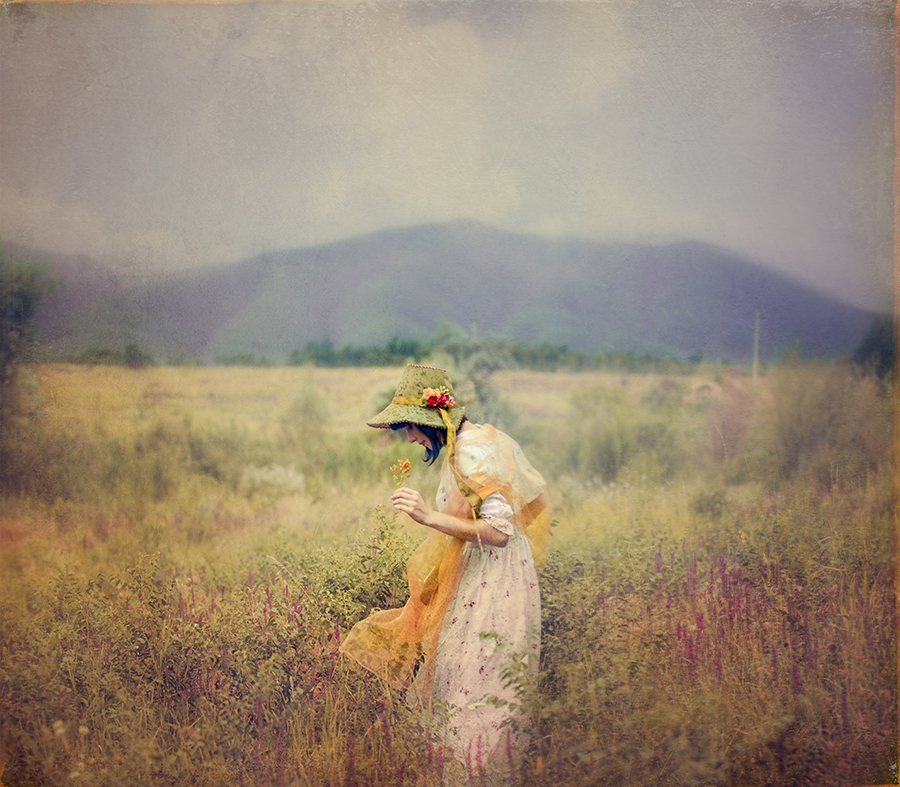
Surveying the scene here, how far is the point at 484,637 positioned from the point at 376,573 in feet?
2.79

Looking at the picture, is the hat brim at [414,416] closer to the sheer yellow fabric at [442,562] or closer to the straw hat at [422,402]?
the straw hat at [422,402]

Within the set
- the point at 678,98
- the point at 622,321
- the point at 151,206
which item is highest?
the point at 678,98

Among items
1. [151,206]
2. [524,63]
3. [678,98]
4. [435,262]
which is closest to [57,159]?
[151,206]

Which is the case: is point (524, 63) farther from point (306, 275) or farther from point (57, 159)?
point (57, 159)

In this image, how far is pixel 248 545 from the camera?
425 cm

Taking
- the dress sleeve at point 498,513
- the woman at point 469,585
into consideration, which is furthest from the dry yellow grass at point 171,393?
the dress sleeve at point 498,513

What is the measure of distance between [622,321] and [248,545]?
2.28m

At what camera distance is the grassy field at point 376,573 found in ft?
13.2

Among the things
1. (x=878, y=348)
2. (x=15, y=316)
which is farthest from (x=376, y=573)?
(x=878, y=348)

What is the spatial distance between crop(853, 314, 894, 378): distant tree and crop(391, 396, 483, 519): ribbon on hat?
228 centimetres

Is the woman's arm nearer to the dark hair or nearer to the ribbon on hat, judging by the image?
the ribbon on hat

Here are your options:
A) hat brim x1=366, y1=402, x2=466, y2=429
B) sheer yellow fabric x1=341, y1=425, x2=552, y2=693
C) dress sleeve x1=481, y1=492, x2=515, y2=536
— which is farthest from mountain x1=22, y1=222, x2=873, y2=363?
dress sleeve x1=481, y1=492, x2=515, y2=536

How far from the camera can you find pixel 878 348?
430 cm

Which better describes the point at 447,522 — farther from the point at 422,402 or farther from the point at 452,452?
the point at 422,402
